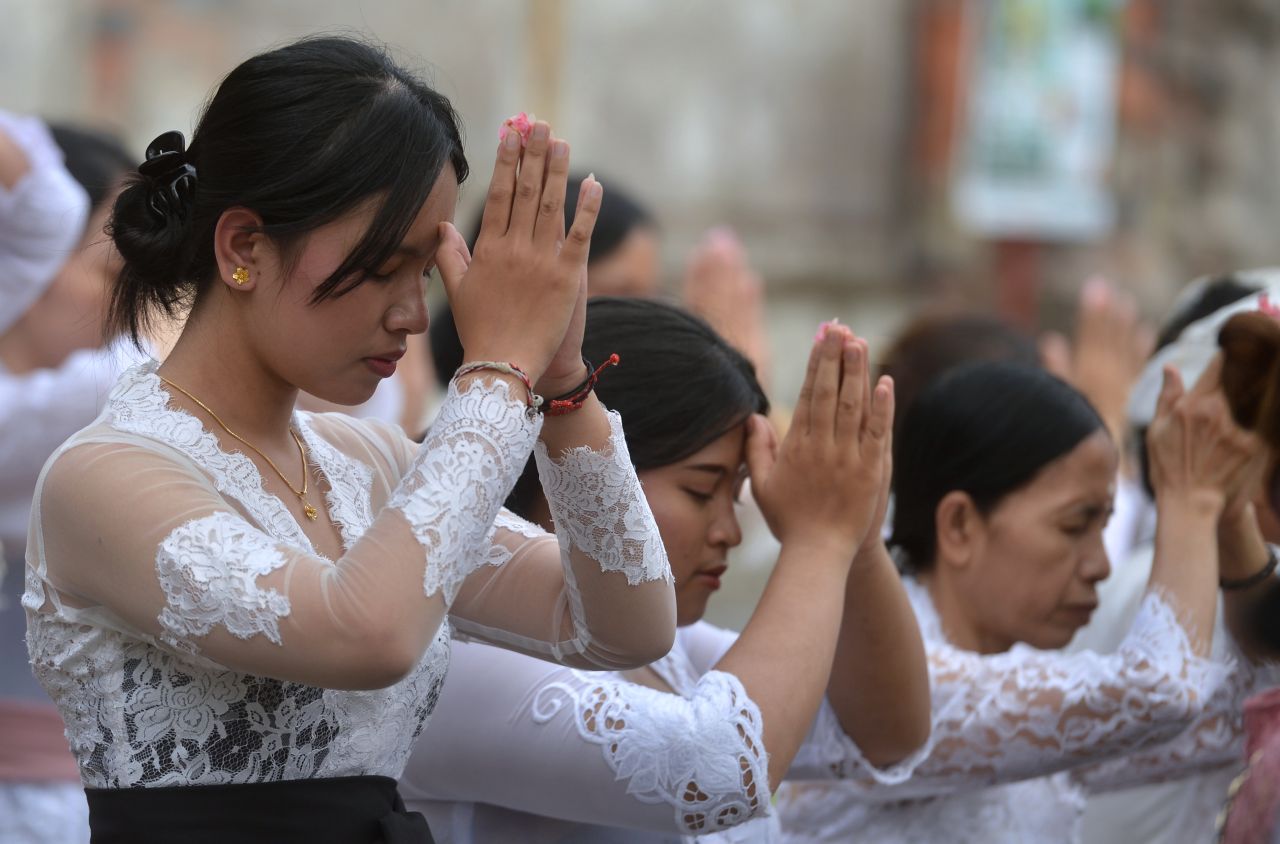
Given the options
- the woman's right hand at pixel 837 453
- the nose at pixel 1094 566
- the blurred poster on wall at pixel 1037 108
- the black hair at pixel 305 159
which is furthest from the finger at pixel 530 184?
the blurred poster on wall at pixel 1037 108

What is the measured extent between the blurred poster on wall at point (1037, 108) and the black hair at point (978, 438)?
744 cm

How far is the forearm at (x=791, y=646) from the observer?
1986 millimetres

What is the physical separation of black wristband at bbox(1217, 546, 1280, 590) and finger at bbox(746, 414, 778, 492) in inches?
39.2

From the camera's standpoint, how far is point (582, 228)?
166 centimetres

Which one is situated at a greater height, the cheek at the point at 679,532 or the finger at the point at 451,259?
the finger at the point at 451,259

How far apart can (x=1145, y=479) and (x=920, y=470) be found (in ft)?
2.40

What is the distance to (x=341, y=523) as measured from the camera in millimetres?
1852

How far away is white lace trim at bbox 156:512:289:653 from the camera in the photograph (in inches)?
59.6

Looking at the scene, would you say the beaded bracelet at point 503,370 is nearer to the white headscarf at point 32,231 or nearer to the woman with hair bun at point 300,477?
the woman with hair bun at point 300,477

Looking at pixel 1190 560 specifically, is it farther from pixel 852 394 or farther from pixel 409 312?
pixel 409 312

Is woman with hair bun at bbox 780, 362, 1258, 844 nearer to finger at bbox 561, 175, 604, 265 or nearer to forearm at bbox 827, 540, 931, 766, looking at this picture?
forearm at bbox 827, 540, 931, 766

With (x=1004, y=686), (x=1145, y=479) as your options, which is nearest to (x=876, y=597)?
(x=1004, y=686)

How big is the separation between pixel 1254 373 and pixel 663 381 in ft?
3.54

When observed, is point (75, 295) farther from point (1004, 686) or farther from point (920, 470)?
point (1004, 686)
